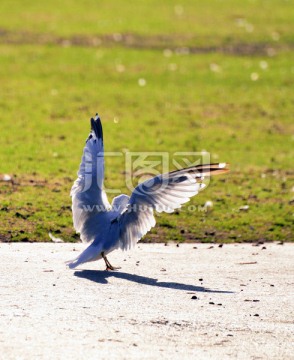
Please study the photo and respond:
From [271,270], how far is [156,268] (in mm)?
1111

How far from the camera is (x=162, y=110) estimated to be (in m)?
17.5

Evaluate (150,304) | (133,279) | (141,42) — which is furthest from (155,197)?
(141,42)

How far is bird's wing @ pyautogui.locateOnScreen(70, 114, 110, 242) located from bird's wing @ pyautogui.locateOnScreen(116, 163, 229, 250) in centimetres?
29

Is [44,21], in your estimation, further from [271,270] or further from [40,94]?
[271,270]

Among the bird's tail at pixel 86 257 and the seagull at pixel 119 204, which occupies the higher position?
the seagull at pixel 119 204

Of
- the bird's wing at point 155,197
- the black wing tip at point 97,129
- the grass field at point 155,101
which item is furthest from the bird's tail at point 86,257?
the grass field at point 155,101

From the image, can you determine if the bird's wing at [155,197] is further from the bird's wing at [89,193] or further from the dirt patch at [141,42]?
the dirt patch at [141,42]

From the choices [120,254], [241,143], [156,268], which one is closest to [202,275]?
[156,268]

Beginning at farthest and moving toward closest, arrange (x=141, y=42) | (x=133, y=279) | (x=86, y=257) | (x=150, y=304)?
(x=141, y=42) < (x=133, y=279) < (x=86, y=257) < (x=150, y=304)

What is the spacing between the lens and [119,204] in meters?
8.52

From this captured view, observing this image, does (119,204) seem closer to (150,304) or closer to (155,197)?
(155,197)

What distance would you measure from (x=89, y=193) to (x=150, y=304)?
4.93 feet

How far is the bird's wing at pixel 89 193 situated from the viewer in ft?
28.1

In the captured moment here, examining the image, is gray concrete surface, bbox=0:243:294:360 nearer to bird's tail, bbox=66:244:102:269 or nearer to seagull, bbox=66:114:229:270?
bird's tail, bbox=66:244:102:269
